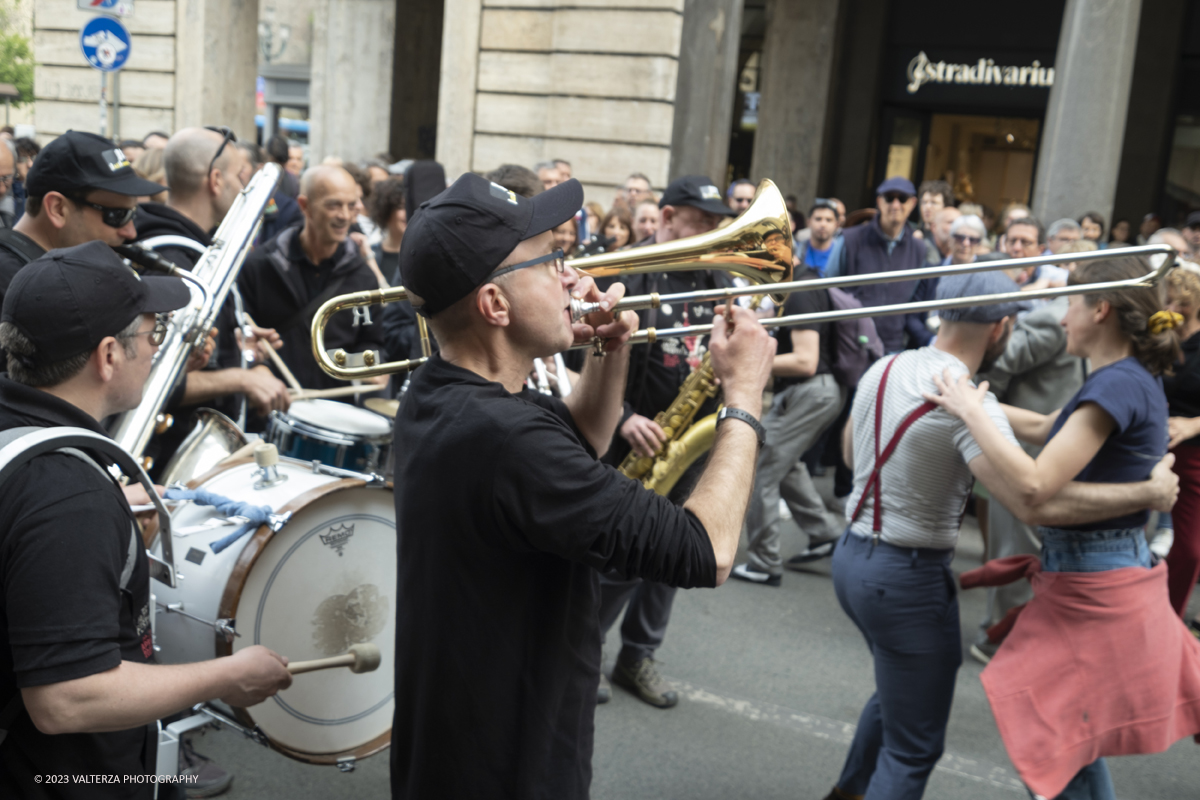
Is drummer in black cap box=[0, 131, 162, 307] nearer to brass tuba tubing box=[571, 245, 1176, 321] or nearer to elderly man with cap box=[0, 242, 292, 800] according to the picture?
elderly man with cap box=[0, 242, 292, 800]

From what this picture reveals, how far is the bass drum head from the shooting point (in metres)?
3.01

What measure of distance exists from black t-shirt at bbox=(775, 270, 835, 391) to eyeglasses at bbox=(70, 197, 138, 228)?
2.72m

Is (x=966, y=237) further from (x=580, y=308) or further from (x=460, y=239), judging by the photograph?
(x=460, y=239)

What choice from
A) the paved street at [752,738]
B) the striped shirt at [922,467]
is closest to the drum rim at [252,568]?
the paved street at [752,738]

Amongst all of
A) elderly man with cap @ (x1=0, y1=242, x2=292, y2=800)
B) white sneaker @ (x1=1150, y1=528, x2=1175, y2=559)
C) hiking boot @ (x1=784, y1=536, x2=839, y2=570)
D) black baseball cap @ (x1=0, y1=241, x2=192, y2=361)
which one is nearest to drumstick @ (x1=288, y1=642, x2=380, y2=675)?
elderly man with cap @ (x1=0, y1=242, x2=292, y2=800)

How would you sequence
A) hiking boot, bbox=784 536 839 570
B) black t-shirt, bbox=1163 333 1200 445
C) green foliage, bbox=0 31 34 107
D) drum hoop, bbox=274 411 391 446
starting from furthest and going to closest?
green foliage, bbox=0 31 34 107, hiking boot, bbox=784 536 839 570, black t-shirt, bbox=1163 333 1200 445, drum hoop, bbox=274 411 391 446

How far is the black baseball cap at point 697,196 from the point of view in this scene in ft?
14.9

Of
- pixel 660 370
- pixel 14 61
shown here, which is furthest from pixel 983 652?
pixel 14 61

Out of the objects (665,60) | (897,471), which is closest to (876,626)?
(897,471)

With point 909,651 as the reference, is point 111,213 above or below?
above

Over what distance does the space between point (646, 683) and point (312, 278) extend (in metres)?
2.52

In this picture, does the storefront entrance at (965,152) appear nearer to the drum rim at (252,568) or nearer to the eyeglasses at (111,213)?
the eyeglasses at (111,213)

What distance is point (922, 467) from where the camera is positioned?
3131mm

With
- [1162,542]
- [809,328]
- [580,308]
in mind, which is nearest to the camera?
[580,308]
